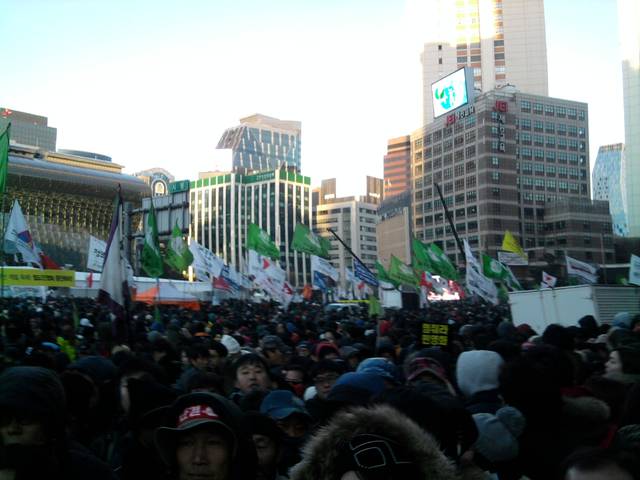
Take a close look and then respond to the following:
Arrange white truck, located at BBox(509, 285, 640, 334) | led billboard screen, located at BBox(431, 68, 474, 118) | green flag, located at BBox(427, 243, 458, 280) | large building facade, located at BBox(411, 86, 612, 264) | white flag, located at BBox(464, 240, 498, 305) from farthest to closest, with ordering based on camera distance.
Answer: large building facade, located at BBox(411, 86, 612, 264) → led billboard screen, located at BBox(431, 68, 474, 118) → green flag, located at BBox(427, 243, 458, 280) → white flag, located at BBox(464, 240, 498, 305) → white truck, located at BBox(509, 285, 640, 334)

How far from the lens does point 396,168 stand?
149250 millimetres

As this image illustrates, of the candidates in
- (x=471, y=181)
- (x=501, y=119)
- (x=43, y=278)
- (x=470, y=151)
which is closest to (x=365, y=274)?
(x=43, y=278)

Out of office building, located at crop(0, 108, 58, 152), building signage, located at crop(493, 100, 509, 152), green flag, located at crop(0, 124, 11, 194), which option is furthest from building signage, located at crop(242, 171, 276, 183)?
green flag, located at crop(0, 124, 11, 194)

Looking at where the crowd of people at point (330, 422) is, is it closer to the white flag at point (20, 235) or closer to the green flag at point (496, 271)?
the white flag at point (20, 235)

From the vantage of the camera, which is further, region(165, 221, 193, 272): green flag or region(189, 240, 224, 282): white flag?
region(165, 221, 193, 272): green flag

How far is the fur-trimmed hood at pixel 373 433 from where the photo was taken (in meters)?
1.99

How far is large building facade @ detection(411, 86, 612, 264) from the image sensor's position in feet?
326

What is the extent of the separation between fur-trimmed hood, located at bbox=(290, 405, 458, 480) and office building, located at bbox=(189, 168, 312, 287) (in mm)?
144755

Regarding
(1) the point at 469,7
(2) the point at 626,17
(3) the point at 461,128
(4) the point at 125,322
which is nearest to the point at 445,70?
(1) the point at 469,7

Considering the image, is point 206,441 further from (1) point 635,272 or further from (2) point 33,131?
(2) point 33,131

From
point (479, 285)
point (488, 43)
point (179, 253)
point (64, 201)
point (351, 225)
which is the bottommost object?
point (479, 285)

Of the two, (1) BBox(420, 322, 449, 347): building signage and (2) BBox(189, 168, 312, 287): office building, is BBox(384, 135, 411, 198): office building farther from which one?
(1) BBox(420, 322, 449, 347): building signage

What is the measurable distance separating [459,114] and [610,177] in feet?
348

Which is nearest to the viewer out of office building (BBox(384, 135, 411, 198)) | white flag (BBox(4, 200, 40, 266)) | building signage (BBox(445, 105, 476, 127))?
white flag (BBox(4, 200, 40, 266))
